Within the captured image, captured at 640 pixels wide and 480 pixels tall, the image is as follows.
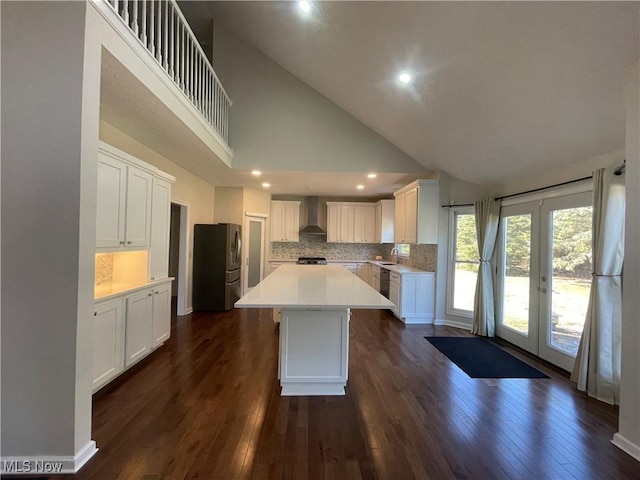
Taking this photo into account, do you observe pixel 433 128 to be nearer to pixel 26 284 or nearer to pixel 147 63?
pixel 147 63

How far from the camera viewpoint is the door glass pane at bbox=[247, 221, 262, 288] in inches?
266

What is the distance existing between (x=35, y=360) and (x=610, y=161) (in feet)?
15.1

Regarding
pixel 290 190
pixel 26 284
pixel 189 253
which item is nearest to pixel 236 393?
pixel 26 284

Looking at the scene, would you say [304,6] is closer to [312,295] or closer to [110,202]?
[110,202]

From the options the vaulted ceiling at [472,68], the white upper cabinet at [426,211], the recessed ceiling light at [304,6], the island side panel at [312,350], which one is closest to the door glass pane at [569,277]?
the vaulted ceiling at [472,68]

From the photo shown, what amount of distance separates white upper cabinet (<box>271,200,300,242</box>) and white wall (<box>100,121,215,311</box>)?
5.35ft

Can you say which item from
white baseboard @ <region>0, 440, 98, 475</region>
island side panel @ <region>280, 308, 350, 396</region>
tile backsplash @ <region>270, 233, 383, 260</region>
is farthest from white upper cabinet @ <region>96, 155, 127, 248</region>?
tile backsplash @ <region>270, 233, 383, 260</region>

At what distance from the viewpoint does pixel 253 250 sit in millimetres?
6883

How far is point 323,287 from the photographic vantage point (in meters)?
2.90

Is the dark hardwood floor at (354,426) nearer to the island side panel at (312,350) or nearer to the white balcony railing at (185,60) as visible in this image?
the island side panel at (312,350)

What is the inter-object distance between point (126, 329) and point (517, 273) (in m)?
4.65

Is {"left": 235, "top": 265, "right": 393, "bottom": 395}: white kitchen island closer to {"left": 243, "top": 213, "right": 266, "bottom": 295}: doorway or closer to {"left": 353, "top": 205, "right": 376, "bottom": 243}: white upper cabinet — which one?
{"left": 243, "top": 213, "right": 266, "bottom": 295}: doorway

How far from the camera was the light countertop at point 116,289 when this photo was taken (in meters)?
2.58

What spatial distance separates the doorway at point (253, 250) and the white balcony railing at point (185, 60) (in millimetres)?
2351
